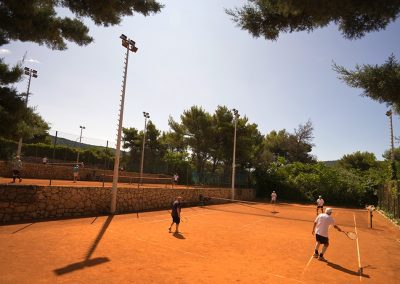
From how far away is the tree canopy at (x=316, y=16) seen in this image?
510 cm

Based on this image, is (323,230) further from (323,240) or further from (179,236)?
(179,236)

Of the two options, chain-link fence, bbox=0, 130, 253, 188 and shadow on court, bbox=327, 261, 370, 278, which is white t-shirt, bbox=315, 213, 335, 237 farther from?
chain-link fence, bbox=0, 130, 253, 188

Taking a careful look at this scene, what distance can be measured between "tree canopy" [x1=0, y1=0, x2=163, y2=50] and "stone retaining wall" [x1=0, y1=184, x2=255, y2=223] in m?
7.80

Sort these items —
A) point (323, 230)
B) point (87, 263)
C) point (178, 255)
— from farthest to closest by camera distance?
point (323, 230) → point (178, 255) → point (87, 263)

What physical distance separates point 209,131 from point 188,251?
3585 centimetres

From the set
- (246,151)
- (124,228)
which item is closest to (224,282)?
(124,228)

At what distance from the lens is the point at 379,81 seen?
610 cm

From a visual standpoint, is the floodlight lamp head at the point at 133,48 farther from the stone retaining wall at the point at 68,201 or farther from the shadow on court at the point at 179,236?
the shadow on court at the point at 179,236

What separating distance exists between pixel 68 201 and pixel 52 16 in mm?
10461

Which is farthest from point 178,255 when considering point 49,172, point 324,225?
point 49,172

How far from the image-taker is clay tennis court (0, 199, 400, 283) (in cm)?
809

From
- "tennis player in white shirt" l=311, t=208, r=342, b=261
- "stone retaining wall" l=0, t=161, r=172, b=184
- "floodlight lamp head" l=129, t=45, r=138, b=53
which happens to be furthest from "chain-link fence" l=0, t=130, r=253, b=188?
"tennis player in white shirt" l=311, t=208, r=342, b=261

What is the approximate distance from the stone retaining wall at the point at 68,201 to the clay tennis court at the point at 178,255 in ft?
3.96

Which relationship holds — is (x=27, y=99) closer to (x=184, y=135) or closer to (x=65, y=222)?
(x=65, y=222)
